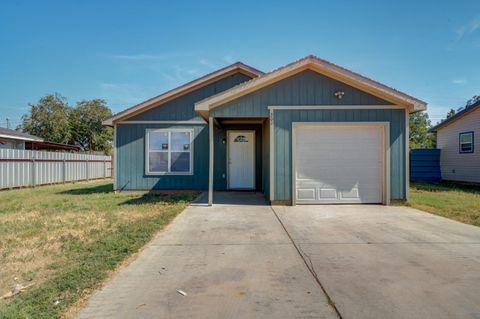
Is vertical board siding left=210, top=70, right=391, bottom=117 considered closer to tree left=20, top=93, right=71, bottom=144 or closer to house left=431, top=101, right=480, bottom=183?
house left=431, top=101, right=480, bottom=183

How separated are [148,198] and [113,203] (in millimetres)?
1252

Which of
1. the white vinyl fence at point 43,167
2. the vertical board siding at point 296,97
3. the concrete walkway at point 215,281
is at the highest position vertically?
the vertical board siding at point 296,97

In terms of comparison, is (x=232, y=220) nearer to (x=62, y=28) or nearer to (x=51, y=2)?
(x=51, y=2)

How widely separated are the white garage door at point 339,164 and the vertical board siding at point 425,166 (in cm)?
1144

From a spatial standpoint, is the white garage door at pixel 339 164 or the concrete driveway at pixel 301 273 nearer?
the concrete driveway at pixel 301 273

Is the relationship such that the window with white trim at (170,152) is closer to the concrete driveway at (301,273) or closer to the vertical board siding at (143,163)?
the vertical board siding at (143,163)

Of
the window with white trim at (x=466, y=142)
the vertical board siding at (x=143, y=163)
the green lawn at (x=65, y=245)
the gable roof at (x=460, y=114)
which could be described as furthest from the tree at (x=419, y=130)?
the green lawn at (x=65, y=245)

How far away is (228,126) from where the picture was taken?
39.1 ft

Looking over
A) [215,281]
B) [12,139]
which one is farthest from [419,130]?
[215,281]

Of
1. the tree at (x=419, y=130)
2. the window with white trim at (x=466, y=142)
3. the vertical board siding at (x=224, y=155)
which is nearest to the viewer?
the vertical board siding at (x=224, y=155)

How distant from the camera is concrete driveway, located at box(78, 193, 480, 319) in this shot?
9.25 feet

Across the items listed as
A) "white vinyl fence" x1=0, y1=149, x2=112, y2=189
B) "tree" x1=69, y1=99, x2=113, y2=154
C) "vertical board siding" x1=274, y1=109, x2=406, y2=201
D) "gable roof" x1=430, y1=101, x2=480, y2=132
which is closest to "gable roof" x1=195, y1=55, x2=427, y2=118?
"vertical board siding" x1=274, y1=109, x2=406, y2=201

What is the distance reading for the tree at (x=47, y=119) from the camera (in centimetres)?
3366

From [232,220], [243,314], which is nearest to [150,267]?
[243,314]
